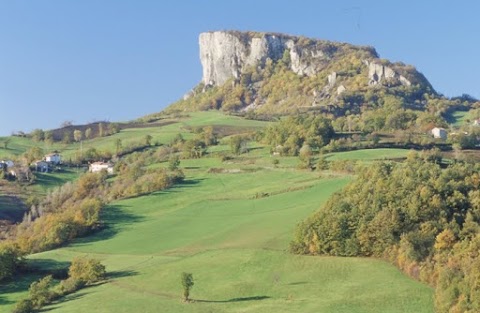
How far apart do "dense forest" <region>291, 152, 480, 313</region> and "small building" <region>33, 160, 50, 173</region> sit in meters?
73.6

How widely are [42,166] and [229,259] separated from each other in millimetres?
75195

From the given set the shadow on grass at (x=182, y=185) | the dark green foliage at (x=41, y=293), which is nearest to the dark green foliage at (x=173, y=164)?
the shadow on grass at (x=182, y=185)

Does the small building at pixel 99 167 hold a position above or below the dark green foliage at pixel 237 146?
below

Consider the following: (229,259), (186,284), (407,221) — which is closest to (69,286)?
(186,284)

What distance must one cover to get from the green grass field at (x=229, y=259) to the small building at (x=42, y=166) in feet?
124

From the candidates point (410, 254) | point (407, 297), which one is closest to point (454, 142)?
point (410, 254)

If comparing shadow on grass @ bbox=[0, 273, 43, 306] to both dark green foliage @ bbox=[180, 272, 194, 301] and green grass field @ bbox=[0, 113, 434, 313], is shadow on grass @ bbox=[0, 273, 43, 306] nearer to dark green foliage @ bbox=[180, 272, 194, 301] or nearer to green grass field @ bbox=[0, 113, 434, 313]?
green grass field @ bbox=[0, 113, 434, 313]

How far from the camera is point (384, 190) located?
68.3m

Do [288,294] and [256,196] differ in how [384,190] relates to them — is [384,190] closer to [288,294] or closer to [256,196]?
[288,294]

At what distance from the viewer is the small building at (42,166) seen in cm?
12900

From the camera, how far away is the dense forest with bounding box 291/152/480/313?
190 ft

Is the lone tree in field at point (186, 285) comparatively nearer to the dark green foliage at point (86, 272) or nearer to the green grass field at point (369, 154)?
the dark green foliage at point (86, 272)

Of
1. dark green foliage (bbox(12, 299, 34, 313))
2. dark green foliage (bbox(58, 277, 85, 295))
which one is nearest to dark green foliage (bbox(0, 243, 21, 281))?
dark green foliage (bbox(58, 277, 85, 295))

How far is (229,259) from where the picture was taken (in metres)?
65.4
